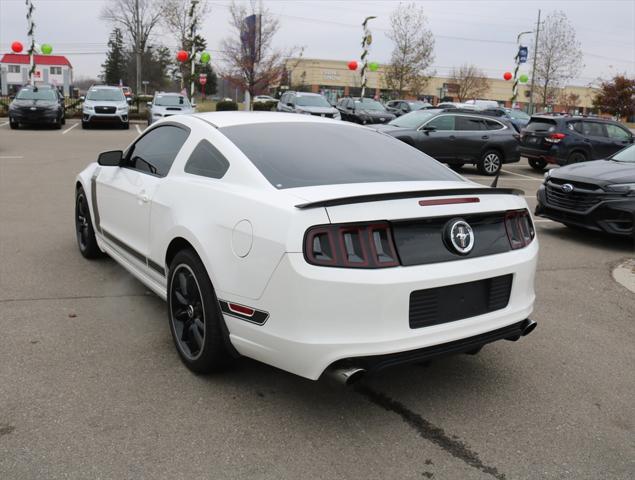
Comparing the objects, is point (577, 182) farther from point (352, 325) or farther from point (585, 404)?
point (352, 325)

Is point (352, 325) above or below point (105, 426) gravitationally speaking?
above

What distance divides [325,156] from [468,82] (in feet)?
231

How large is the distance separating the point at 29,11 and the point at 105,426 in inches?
1413

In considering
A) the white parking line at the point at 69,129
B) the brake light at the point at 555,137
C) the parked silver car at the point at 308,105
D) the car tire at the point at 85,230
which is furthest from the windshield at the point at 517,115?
the car tire at the point at 85,230

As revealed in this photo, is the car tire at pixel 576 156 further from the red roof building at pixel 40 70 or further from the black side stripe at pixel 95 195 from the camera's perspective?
the red roof building at pixel 40 70

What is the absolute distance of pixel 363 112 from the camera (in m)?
25.5

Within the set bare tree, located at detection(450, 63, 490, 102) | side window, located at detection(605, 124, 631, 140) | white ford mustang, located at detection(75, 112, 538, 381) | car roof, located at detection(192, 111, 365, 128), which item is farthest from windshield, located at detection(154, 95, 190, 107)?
bare tree, located at detection(450, 63, 490, 102)

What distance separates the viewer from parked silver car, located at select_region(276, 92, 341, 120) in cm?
2319

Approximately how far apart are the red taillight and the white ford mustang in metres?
0.01

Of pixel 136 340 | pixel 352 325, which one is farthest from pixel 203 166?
pixel 352 325

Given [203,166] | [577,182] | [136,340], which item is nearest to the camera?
[203,166]

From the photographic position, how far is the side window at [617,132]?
17016 mm

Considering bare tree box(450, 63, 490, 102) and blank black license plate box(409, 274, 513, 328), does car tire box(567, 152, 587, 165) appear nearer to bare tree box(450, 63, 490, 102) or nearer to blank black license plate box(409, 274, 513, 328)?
blank black license plate box(409, 274, 513, 328)

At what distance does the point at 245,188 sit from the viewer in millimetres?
3377
